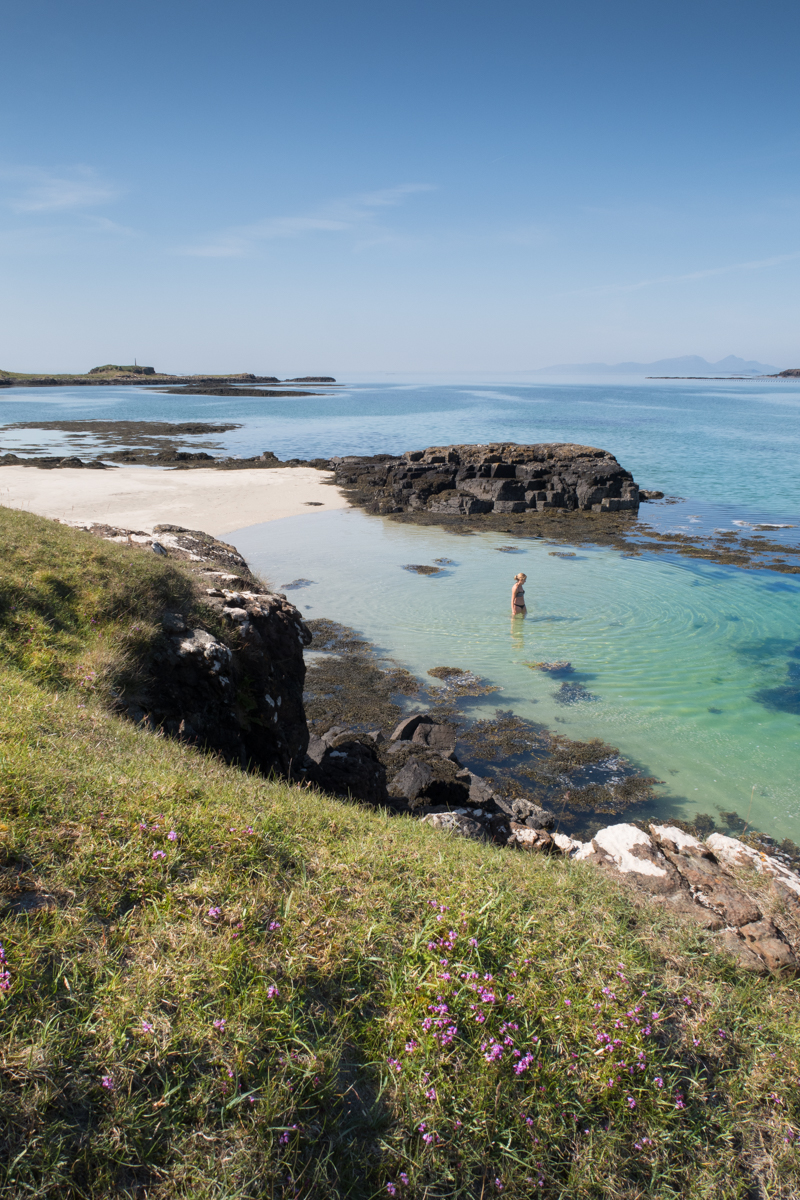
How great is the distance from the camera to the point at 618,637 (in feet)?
57.7

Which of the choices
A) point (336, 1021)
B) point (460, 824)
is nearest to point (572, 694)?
point (460, 824)

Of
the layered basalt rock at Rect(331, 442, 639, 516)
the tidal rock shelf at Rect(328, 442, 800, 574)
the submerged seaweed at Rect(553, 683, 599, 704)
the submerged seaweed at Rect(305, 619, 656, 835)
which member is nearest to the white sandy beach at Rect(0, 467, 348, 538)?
the layered basalt rock at Rect(331, 442, 639, 516)

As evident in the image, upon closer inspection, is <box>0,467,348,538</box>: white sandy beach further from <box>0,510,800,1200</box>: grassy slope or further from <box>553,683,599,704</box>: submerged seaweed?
<box>0,510,800,1200</box>: grassy slope

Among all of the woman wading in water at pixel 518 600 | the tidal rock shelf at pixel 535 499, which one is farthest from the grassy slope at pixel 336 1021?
the tidal rock shelf at pixel 535 499

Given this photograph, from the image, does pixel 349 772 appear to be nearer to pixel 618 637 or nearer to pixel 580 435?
pixel 618 637

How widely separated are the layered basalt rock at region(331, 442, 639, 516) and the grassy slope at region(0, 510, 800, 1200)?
104ft

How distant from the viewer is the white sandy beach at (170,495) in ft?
99.9

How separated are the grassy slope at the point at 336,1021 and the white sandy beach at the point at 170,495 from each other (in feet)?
79.7

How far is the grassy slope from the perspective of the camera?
110 inches

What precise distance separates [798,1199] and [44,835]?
4485 mm

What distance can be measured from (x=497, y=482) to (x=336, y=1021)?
36207mm

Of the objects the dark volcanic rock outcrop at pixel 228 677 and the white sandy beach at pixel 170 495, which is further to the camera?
the white sandy beach at pixel 170 495

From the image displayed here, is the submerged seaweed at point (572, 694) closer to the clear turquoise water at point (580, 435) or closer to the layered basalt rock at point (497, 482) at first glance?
the layered basalt rock at point (497, 482)

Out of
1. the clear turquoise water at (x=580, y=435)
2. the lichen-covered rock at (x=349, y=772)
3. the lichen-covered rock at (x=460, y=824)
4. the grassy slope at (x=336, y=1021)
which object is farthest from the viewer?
the clear turquoise water at (x=580, y=435)
